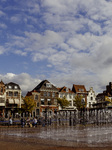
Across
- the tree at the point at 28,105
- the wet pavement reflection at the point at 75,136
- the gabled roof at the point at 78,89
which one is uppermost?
the gabled roof at the point at 78,89

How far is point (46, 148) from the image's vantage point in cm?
1125

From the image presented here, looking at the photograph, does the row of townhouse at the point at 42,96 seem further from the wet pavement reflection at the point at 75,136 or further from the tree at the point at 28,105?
the wet pavement reflection at the point at 75,136

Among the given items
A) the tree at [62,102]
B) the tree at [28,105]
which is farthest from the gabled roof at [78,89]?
the tree at [28,105]

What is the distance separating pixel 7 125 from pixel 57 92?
4131cm

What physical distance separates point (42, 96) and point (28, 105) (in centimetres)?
831

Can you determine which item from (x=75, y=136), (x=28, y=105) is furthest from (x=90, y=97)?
(x=75, y=136)

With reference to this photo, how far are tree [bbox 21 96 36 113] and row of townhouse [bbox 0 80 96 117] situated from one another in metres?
2.09

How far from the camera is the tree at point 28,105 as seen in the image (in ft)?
203

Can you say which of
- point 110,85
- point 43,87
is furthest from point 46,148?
point 110,85

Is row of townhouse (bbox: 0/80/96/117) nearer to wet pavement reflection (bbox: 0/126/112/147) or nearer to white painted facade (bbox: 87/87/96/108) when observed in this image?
white painted facade (bbox: 87/87/96/108)

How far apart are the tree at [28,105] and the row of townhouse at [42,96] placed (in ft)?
6.85

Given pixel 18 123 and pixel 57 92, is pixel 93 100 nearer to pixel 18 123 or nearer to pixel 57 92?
pixel 57 92

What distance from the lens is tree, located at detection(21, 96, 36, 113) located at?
6197 cm

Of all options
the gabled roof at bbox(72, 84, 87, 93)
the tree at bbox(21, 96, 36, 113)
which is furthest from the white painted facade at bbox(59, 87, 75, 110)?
the tree at bbox(21, 96, 36, 113)
